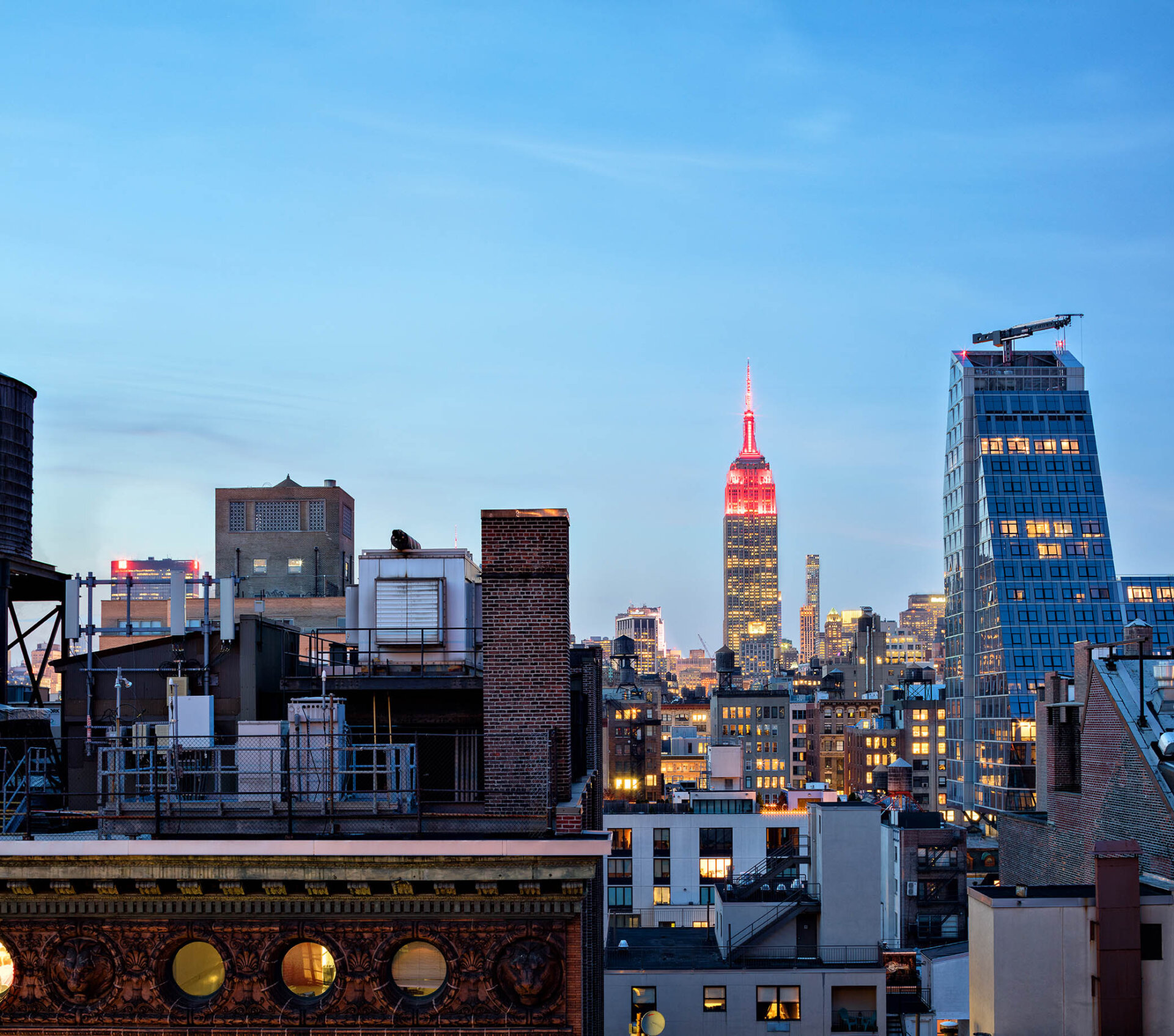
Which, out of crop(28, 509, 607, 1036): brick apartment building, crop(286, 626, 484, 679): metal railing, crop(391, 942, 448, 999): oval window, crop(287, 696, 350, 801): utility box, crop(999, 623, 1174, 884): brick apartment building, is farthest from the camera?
crop(999, 623, 1174, 884): brick apartment building

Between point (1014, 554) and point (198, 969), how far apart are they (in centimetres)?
15837

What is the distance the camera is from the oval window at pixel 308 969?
60.1 feet

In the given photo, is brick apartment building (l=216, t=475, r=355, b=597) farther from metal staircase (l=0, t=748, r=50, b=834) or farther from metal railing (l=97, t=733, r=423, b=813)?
metal railing (l=97, t=733, r=423, b=813)

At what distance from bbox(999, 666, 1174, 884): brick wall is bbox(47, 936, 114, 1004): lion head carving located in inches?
1119

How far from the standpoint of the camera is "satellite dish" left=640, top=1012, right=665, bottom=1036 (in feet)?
82.3

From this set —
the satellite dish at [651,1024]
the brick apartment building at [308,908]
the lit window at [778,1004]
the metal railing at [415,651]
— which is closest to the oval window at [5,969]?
the brick apartment building at [308,908]

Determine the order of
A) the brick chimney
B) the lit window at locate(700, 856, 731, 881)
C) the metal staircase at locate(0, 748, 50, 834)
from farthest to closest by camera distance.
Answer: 1. the lit window at locate(700, 856, 731, 881)
2. the brick chimney
3. the metal staircase at locate(0, 748, 50, 834)

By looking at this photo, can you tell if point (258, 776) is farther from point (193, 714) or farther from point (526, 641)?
point (526, 641)

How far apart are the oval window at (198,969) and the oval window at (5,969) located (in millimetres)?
2485

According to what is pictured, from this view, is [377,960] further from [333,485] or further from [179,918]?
[333,485]

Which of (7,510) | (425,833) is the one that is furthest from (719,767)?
(425,833)

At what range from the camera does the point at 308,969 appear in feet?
60.3

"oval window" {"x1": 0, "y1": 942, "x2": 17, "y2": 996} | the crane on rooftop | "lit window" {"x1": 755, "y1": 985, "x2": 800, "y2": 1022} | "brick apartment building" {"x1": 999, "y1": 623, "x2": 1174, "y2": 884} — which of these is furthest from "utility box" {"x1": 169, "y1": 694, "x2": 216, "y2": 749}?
the crane on rooftop

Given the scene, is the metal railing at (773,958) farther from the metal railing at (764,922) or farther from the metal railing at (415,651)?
the metal railing at (415,651)
